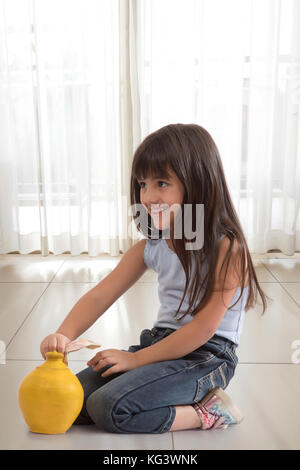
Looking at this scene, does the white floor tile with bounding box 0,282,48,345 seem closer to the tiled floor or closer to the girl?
the tiled floor

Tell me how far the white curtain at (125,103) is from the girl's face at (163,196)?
1078 millimetres

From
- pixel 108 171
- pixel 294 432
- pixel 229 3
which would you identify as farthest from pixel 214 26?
pixel 294 432

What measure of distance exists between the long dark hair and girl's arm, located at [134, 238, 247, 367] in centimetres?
1

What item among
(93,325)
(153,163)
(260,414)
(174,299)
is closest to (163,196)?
(153,163)

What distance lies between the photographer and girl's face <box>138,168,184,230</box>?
93 centimetres

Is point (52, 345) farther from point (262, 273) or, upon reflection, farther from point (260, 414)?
point (262, 273)

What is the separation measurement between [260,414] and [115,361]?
11.8 inches

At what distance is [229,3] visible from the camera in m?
1.90

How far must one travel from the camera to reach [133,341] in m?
1.33

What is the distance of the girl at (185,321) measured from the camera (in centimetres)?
90

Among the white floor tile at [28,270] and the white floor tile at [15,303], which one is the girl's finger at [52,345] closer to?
the white floor tile at [15,303]

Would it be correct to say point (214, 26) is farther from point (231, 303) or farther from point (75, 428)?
point (75, 428)

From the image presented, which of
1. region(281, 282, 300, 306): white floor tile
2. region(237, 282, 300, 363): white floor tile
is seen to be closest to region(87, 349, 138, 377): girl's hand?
region(237, 282, 300, 363): white floor tile
